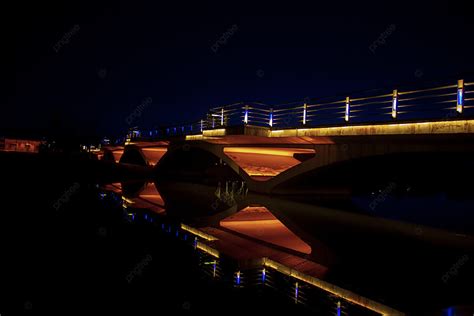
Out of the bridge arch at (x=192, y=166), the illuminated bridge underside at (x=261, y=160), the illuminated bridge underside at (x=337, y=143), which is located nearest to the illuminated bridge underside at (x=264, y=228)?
the illuminated bridge underside at (x=337, y=143)

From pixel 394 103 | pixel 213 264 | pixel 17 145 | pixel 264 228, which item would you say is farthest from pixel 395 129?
pixel 17 145

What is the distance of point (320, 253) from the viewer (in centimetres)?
675

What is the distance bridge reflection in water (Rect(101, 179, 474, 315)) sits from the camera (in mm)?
4621

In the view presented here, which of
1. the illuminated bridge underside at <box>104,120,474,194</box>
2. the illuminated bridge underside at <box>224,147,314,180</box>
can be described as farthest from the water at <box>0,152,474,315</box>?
the illuminated bridge underside at <box>224,147,314,180</box>

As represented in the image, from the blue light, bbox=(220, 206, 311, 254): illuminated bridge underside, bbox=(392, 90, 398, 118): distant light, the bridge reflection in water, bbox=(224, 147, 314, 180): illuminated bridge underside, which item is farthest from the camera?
bbox=(224, 147, 314, 180): illuminated bridge underside

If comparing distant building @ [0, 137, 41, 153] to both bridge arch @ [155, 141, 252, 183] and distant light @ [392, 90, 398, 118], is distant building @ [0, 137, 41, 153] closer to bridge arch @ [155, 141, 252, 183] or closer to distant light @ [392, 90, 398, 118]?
bridge arch @ [155, 141, 252, 183]

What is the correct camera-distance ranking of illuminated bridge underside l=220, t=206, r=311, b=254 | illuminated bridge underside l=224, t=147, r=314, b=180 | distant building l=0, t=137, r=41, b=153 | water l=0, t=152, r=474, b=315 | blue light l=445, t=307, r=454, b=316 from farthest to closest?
distant building l=0, t=137, r=41, b=153, illuminated bridge underside l=224, t=147, r=314, b=180, illuminated bridge underside l=220, t=206, r=311, b=254, water l=0, t=152, r=474, b=315, blue light l=445, t=307, r=454, b=316

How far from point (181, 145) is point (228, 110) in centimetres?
862

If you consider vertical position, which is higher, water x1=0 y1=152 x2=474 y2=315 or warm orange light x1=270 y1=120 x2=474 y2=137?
warm orange light x1=270 y1=120 x2=474 y2=137

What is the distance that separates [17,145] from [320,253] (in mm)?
74744

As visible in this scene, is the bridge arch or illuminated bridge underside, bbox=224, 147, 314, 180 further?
the bridge arch

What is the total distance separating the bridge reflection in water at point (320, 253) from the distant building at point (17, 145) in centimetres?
6535

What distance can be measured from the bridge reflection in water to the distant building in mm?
65350

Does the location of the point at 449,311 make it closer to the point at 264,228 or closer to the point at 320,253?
the point at 320,253
